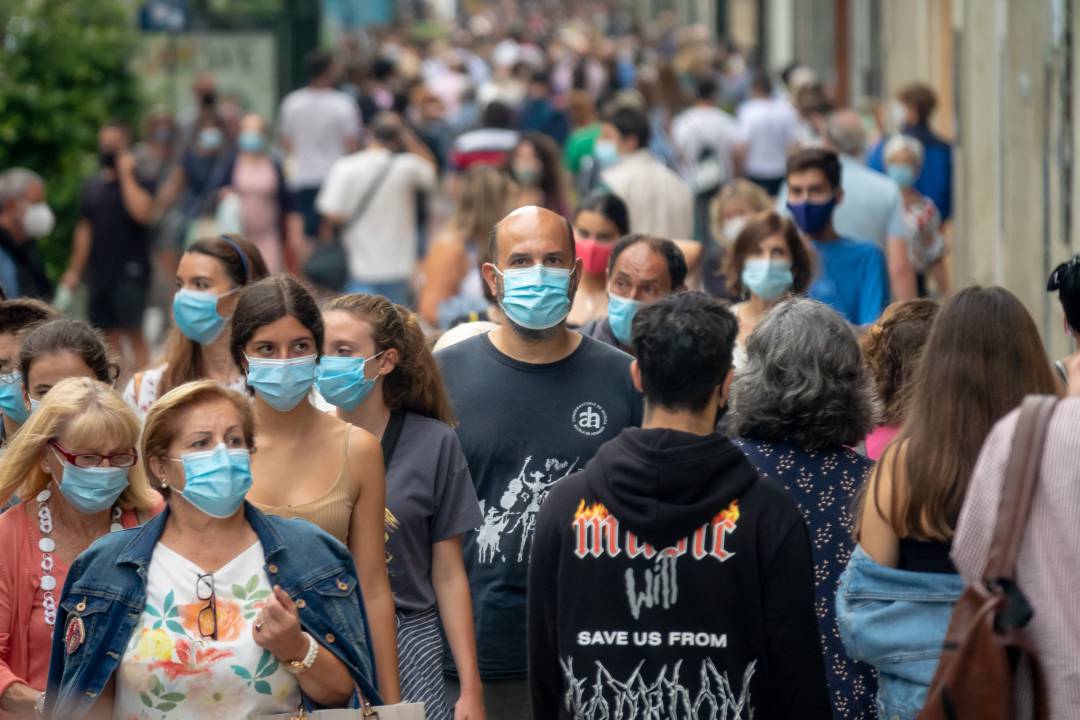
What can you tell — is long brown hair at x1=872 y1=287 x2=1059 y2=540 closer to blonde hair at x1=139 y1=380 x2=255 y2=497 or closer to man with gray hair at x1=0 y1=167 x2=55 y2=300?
blonde hair at x1=139 y1=380 x2=255 y2=497

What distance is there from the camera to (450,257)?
10.3 m

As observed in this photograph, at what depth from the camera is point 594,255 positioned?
833 cm

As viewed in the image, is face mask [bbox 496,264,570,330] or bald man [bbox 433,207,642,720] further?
face mask [bbox 496,264,570,330]

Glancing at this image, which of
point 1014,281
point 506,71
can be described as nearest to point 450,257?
point 1014,281

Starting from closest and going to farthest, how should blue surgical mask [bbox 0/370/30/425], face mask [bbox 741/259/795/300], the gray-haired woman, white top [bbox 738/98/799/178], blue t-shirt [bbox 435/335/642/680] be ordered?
the gray-haired woman
blue t-shirt [bbox 435/335/642/680]
blue surgical mask [bbox 0/370/30/425]
face mask [bbox 741/259/795/300]
white top [bbox 738/98/799/178]

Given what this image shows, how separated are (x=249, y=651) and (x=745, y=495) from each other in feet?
3.87

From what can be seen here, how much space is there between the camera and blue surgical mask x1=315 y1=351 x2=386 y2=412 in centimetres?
554

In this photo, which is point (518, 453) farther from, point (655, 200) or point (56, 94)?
point (56, 94)

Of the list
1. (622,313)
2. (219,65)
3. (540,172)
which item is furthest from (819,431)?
(219,65)

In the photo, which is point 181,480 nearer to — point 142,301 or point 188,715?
point 188,715

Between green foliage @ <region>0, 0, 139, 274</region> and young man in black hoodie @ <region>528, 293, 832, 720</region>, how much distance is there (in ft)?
35.4

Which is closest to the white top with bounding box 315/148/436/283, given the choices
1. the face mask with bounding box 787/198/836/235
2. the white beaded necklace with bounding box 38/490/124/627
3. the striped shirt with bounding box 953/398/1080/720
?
the face mask with bounding box 787/198/836/235

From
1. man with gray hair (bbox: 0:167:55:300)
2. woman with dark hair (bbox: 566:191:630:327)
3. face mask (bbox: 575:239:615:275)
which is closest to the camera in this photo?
woman with dark hair (bbox: 566:191:630:327)

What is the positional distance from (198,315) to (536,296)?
156cm
